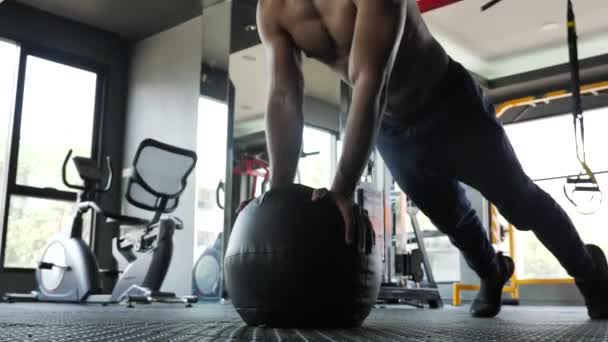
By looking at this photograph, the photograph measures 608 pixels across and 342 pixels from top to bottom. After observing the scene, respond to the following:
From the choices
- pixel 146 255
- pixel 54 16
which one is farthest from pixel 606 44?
pixel 54 16

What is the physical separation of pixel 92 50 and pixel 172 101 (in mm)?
981

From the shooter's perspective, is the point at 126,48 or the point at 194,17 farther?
the point at 126,48

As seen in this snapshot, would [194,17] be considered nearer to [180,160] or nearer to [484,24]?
[180,160]

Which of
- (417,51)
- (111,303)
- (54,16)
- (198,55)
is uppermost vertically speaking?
(54,16)

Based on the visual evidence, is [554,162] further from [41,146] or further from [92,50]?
[41,146]

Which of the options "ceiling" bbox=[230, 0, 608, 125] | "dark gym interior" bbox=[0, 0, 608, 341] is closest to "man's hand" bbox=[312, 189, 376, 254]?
"dark gym interior" bbox=[0, 0, 608, 341]

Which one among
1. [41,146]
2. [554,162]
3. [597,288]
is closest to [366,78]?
[597,288]

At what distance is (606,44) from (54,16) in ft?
17.0

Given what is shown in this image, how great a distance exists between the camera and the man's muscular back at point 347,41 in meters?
1.39

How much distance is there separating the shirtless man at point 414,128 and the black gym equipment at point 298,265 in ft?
0.15

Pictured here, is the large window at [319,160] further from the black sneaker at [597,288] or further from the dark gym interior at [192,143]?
the black sneaker at [597,288]

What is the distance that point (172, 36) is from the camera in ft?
19.2

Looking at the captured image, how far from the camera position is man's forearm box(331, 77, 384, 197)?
1.21 metres

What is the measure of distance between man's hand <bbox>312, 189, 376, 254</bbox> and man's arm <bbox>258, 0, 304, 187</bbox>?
219mm
